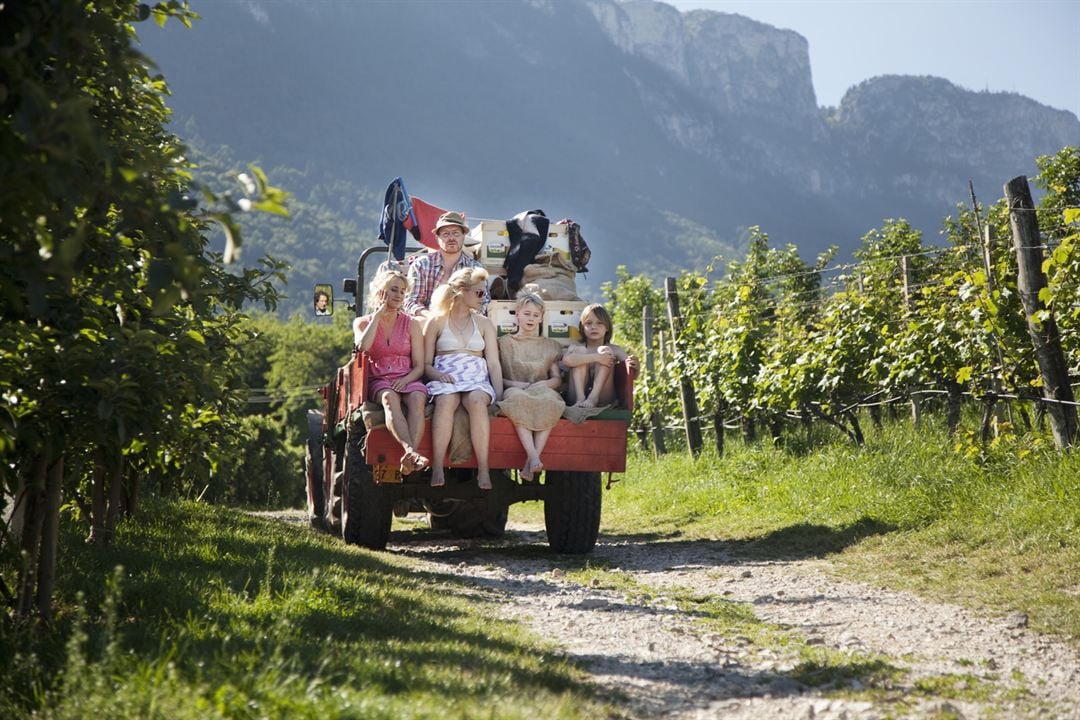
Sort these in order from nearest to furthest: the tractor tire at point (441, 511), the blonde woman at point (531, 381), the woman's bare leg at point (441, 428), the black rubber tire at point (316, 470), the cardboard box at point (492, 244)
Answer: the woman's bare leg at point (441, 428) → the blonde woman at point (531, 381) → the cardboard box at point (492, 244) → the tractor tire at point (441, 511) → the black rubber tire at point (316, 470)

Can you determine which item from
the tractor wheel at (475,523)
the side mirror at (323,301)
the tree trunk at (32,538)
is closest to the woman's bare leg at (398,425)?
the side mirror at (323,301)

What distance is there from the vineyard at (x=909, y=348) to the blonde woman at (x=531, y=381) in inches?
123

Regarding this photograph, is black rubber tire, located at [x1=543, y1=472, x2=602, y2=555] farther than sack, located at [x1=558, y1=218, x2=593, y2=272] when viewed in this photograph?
No

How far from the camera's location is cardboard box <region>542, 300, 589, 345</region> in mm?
8953

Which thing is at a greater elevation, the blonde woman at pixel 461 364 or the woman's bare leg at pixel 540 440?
the blonde woman at pixel 461 364

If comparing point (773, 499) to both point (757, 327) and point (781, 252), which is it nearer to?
point (757, 327)

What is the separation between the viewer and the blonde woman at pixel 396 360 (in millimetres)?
7932

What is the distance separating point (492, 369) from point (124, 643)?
14.8 ft

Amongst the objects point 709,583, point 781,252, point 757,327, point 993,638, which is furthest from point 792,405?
point 781,252

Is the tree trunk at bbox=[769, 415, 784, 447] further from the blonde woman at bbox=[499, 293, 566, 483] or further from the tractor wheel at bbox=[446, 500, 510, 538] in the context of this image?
the blonde woman at bbox=[499, 293, 566, 483]

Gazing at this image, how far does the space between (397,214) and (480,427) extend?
10.4 ft

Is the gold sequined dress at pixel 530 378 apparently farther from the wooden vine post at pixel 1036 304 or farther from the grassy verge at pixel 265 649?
the wooden vine post at pixel 1036 304

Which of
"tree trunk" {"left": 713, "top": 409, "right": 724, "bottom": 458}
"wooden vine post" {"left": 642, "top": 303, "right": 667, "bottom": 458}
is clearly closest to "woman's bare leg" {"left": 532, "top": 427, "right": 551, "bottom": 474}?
"tree trunk" {"left": 713, "top": 409, "right": 724, "bottom": 458}

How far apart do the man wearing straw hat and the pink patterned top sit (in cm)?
85
